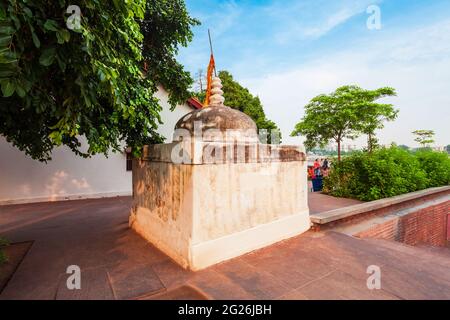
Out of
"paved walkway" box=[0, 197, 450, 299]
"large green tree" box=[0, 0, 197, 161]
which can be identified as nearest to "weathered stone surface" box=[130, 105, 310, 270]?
"paved walkway" box=[0, 197, 450, 299]

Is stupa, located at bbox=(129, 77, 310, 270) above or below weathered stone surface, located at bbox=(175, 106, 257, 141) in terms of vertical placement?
below

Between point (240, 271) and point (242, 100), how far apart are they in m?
19.0

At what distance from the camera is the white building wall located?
28.8ft

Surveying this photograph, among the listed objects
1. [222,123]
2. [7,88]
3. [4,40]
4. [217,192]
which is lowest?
[217,192]

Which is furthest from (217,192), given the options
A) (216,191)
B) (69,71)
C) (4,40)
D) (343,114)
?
(343,114)

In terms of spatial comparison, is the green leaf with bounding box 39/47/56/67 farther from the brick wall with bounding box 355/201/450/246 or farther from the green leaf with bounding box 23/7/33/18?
the brick wall with bounding box 355/201/450/246

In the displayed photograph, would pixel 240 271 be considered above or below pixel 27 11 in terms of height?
below

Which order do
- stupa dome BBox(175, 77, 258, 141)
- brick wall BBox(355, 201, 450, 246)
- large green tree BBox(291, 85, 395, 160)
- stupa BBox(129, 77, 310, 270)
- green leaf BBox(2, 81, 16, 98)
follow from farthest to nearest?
1. large green tree BBox(291, 85, 395, 160)
2. brick wall BBox(355, 201, 450, 246)
3. stupa dome BBox(175, 77, 258, 141)
4. stupa BBox(129, 77, 310, 270)
5. green leaf BBox(2, 81, 16, 98)

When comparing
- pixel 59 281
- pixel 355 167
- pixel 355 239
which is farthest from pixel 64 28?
pixel 355 167

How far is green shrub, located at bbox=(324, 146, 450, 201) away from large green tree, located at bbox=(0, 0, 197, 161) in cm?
764

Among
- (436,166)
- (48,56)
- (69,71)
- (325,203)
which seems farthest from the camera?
(436,166)

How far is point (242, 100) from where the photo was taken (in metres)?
21.0

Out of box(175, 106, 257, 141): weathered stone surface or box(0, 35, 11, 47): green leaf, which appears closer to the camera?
box(0, 35, 11, 47): green leaf

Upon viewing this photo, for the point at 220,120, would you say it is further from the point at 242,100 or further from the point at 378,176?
the point at 242,100
